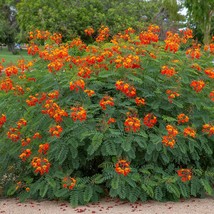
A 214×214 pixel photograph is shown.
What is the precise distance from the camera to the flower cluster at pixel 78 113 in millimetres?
5922

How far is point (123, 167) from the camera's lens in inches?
237

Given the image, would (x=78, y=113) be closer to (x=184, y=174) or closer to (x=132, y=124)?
(x=132, y=124)

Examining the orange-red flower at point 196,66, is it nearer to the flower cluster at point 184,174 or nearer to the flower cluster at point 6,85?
the flower cluster at point 184,174

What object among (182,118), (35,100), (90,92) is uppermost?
(90,92)

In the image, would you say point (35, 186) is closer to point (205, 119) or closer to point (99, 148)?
point (99, 148)

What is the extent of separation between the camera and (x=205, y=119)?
21.7 feet

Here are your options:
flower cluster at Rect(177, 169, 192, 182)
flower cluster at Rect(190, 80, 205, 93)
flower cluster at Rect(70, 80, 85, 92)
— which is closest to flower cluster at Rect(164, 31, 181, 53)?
flower cluster at Rect(190, 80, 205, 93)

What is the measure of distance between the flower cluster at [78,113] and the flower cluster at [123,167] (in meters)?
0.61

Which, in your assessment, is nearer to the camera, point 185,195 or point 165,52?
point 185,195

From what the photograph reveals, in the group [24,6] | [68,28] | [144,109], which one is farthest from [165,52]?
[24,6]

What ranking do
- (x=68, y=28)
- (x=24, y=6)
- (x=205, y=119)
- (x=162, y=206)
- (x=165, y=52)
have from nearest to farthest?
1. (x=162, y=206)
2. (x=205, y=119)
3. (x=165, y=52)
4. (x=68, y=28)
5. (x=24, y=6)

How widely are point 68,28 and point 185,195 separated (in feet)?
79.9

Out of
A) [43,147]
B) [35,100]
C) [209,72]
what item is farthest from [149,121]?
[35,100]

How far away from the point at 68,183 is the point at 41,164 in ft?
1.19
